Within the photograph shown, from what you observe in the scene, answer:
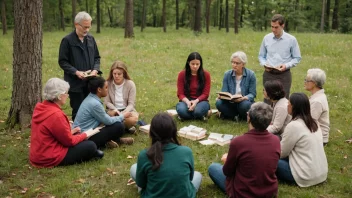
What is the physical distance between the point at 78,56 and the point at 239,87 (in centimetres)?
350

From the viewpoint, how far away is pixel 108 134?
6.40 metres

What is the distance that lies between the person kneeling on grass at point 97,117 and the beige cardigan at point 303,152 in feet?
9.76

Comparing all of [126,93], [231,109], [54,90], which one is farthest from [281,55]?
[54,90]

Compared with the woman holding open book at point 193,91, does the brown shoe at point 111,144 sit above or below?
below

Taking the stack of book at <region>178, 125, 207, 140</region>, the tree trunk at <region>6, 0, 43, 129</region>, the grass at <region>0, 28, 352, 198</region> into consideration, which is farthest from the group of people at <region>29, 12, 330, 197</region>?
the stack of book at <region>178, 125, 207, 140</region>

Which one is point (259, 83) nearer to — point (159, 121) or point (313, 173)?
point (313, 173)

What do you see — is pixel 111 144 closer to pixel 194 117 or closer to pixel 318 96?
pixel 194 117

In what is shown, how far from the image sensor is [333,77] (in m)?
12.5

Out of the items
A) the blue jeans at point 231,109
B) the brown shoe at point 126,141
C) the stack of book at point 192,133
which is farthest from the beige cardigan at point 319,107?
the brown shoe at point 126,141

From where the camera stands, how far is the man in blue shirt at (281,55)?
305 inches

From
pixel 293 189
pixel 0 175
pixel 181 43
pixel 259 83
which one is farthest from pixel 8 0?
pixel 293 189

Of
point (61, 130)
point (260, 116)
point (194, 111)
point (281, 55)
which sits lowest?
point (194, 111)

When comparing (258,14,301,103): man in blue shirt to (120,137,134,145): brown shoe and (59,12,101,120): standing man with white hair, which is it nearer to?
(120,137,134,145): brown shoe

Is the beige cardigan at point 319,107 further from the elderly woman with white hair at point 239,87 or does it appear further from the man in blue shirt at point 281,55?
the elderly woman with white hair at point 239,87
